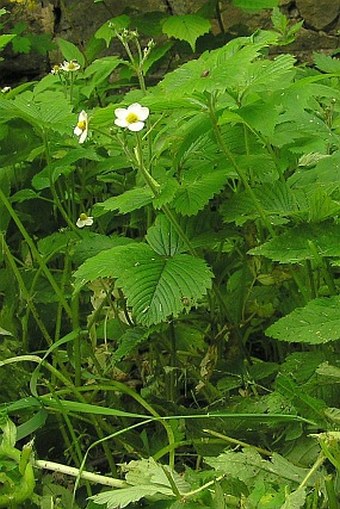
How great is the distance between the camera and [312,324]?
949mm

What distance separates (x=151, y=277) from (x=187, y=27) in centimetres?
186

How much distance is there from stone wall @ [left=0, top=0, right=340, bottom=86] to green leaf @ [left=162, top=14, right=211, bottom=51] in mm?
336

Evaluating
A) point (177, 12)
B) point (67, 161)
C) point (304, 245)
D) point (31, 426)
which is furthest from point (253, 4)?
point (31, 426)

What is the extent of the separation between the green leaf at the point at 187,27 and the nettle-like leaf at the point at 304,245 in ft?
5.82

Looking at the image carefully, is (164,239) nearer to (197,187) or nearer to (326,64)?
(197,187)

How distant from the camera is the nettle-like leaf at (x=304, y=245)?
97cm

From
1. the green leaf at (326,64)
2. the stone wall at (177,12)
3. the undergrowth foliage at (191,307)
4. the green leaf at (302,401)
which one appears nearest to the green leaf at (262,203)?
the undergrowth foliage at (191,307)

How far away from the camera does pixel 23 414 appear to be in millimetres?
1194

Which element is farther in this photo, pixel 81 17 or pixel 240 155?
pixel 81 17

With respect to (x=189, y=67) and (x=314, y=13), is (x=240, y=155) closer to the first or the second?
(x=189, y=67)

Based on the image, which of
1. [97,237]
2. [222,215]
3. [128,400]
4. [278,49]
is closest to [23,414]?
[128,400]

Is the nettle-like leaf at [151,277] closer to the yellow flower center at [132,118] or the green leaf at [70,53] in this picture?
the yellow flower center at [132,118]

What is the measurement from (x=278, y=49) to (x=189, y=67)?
2.24 meters

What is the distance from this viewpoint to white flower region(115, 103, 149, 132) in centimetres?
100
